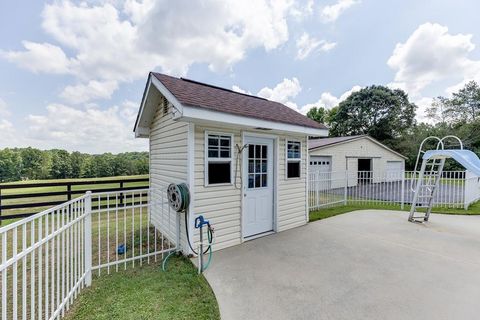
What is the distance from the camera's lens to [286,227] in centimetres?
543

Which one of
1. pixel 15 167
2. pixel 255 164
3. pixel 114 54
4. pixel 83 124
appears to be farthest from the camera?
pixel 15 167

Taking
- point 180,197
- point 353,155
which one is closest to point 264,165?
point 180,197

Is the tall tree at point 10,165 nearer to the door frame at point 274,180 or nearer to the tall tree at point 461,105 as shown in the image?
the door frame at point 274,180

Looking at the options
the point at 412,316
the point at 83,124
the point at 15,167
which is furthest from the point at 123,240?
the point at 15,167

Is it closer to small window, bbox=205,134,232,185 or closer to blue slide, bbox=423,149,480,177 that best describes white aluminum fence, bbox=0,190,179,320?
small window, bbox=205,134,232,185

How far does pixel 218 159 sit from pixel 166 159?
60.5 inches

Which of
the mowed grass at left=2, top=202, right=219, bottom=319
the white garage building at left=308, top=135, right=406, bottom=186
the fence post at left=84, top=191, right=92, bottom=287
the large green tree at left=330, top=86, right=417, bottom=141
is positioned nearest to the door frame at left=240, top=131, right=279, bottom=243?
the mowed grass at left=2, top=202, right=219, bottom=319

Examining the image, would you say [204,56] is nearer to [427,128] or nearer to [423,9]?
[423,9]

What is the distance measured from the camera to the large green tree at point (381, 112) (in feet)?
Result: 87.5

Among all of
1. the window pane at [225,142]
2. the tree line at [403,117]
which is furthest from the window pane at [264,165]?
the tree line at [403,117]

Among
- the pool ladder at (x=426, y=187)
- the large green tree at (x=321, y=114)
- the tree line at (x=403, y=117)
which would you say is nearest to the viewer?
the pool ladder at (x=426, y=187)

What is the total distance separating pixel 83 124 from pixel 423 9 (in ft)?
54.0

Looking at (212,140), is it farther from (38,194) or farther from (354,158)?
(354,158)

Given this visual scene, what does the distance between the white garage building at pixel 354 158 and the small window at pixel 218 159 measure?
374 inches
